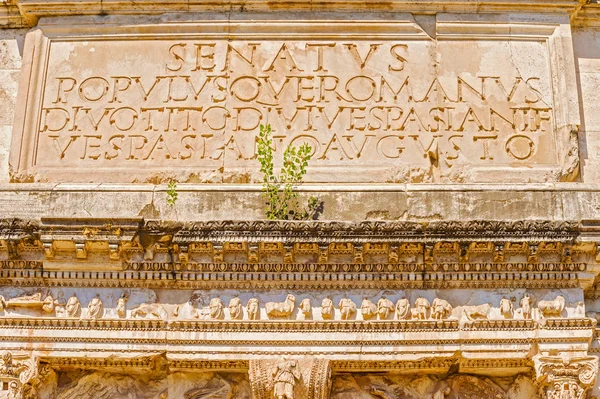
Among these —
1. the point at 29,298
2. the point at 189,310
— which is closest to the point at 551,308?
the point at 189,310

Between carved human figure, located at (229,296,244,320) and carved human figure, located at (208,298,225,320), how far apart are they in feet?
0.28

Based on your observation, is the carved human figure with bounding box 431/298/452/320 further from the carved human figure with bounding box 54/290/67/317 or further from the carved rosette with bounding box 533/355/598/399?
the carved human figure with bounding box 54/290/67/317

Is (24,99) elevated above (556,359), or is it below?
above

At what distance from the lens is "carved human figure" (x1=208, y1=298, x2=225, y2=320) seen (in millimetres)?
11477

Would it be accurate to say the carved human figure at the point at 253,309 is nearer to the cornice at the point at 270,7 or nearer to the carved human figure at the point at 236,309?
the carved human figure at the point at 236,309

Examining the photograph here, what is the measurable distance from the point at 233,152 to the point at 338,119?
1135mm

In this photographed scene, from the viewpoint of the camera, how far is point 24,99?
1294 cm

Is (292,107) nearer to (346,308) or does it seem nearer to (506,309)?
(346,308)

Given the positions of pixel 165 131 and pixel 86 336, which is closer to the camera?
pixel 86 336

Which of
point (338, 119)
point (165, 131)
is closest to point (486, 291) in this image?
point (338, 119)

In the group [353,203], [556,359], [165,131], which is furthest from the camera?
[165,131]

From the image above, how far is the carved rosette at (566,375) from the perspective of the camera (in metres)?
11.1

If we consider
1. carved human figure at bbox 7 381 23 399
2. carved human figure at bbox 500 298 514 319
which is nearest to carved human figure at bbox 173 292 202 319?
carved human figure at bbox 7 381 23 399

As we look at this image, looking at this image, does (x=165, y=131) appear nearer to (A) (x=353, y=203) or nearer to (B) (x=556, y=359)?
(A) (x=353, y=203)
